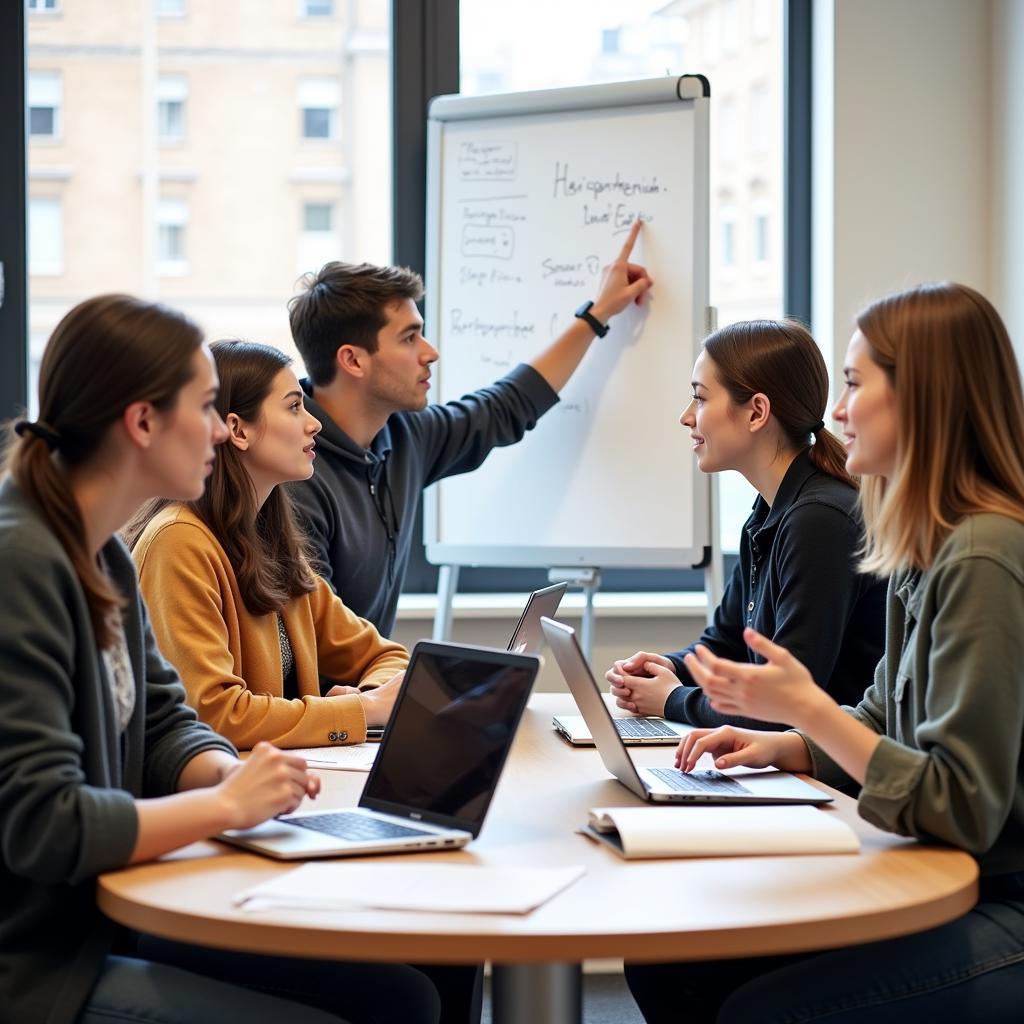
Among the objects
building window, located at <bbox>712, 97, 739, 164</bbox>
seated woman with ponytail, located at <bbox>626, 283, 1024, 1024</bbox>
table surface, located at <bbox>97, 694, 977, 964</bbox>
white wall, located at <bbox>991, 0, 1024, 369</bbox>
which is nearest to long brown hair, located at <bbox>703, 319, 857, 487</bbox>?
seated woman with ponytail, located at <bbox>626, 283, 1024, 1024</bbox>

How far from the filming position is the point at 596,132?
3189 mm

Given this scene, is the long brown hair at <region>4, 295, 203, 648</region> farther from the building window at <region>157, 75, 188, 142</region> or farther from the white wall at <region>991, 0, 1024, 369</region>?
the white wall at <region>991, 0, 1024, 369</region>

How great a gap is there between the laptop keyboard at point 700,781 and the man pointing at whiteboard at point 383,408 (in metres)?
1.16

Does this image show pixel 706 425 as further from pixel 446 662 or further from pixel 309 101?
pixel 309 101

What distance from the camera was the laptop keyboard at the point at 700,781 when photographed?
1554 millimetres

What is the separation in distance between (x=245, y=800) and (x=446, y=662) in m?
0.27

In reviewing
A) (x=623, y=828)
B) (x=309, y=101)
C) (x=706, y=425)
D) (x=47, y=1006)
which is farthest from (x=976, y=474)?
(x=309, y=101)

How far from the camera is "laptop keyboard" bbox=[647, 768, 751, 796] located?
5.10 feet

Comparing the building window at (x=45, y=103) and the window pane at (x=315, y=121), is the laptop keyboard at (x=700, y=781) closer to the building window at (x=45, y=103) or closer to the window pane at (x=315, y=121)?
the window pane at (x=315, y=121)

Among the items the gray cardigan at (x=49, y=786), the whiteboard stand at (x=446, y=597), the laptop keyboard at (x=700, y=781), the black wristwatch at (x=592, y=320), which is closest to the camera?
the gray cardigan at (x=49, y=786)

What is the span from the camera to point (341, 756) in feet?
5.98

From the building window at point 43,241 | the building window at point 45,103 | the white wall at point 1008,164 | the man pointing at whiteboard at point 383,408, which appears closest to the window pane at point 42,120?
the building window at point 45,103

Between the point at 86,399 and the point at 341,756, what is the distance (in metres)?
0.69

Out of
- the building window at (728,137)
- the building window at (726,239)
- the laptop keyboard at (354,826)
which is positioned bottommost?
the laptop keyboard at (354,826)
